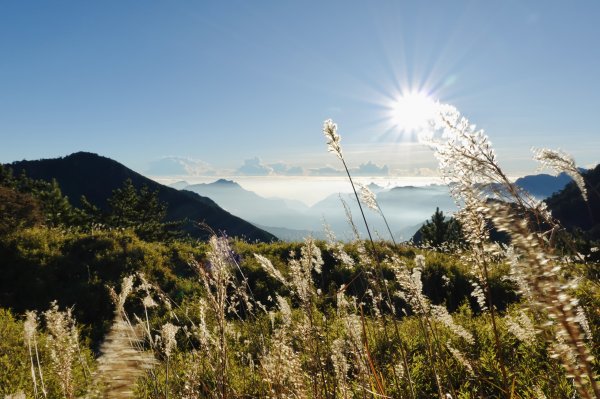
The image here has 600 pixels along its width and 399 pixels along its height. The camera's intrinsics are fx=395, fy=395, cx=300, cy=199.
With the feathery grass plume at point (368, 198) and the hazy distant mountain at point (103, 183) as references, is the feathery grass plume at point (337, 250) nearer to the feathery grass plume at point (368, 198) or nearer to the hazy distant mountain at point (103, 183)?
the feathery grass plume at point (368, 198)

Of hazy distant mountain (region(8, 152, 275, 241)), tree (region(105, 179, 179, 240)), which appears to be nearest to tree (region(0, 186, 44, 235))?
tree (region(105, 179, 179, 240))

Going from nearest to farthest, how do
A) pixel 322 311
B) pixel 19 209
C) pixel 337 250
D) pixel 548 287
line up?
pixel 548 287
pixel 337 250
pixel 322 311
pixel 19 209

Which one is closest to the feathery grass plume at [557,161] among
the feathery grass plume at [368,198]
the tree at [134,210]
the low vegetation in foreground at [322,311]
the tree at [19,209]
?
the low vegetation in foreground at [322,311]

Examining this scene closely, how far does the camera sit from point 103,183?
7485 inches

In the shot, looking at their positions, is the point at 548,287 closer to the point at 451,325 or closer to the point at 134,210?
the point at 451,325

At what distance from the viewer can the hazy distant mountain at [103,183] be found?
18050 centimetres

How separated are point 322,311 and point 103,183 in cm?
20446

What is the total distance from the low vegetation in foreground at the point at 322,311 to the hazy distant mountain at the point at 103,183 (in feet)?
525

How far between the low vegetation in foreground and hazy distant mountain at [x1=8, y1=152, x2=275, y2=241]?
525 ft

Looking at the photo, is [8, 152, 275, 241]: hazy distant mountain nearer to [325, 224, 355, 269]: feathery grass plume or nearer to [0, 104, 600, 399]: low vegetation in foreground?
[0, 104, 600, 399]: low vegetation in foreground

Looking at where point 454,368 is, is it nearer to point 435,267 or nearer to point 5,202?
point 435,267

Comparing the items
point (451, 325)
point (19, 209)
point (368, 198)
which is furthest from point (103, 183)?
point (451, 325)

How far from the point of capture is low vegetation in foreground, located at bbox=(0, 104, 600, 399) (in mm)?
1436

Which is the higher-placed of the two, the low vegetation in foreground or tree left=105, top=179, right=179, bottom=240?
tree left=105, top=179, right=179, bottom=240
